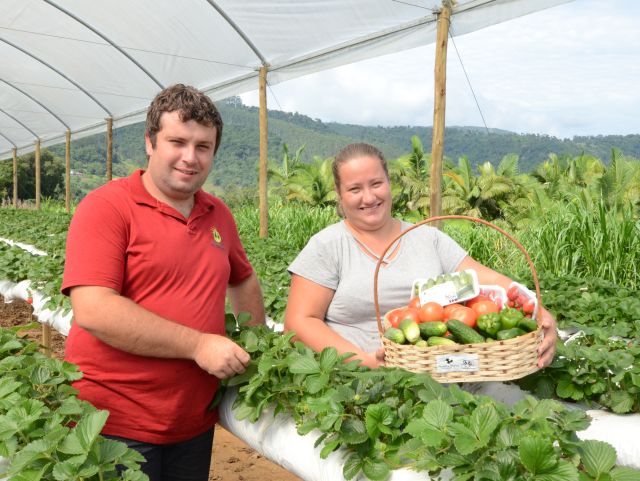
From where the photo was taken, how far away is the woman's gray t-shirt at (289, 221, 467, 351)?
2102 mm

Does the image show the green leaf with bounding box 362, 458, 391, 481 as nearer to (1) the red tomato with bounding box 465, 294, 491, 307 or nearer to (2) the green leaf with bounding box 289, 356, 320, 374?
(2) the green leaf with bounding box 289, 356, 320, 374

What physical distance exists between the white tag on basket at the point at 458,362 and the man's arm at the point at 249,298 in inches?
34.4

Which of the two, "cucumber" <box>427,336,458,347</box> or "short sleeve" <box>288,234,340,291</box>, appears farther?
"short sleeve" <box>288,234,340,291</box>

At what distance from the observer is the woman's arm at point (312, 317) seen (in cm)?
202

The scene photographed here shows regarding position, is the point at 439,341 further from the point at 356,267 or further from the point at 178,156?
the point at 178,156

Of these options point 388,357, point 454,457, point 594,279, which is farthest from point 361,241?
point 594,279

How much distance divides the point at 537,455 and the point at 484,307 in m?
0.71

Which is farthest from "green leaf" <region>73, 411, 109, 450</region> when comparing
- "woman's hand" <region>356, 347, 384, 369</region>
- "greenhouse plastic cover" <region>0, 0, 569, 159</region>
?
"greenhouse plastic cover" <region>0, 0, 569, 159</region>

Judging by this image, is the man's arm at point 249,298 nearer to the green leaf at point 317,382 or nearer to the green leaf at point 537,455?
the green leaf at point 317,382

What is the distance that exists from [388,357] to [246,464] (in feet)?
7.42

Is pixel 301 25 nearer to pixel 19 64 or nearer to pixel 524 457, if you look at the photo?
pixel 524 457

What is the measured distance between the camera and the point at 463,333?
1.70m

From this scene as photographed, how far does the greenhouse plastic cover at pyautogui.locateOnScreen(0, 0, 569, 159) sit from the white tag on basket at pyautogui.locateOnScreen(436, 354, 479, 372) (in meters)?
4.41

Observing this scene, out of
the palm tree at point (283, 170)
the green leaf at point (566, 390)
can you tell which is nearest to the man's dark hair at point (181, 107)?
the green leaf at point (566, 390)
